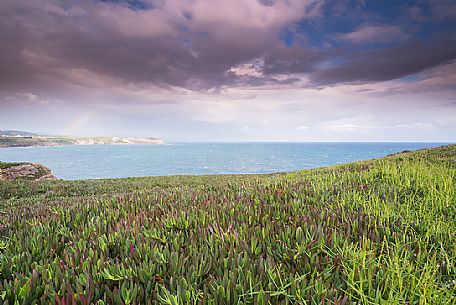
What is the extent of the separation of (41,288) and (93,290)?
453mm

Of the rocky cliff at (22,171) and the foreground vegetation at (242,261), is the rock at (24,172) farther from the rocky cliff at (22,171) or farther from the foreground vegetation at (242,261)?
the foreground vegetation at (242,261)

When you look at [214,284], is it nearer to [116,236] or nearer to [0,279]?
[116,236]

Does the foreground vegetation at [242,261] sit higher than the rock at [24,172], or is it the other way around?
the foreground vegetation at [242,261]

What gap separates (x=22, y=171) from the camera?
2617 cm

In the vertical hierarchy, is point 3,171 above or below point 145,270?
below

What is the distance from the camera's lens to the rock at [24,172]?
2455 centimetres

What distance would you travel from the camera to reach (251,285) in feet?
6.22

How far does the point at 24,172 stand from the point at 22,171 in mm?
213

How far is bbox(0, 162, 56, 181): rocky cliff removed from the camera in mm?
24562

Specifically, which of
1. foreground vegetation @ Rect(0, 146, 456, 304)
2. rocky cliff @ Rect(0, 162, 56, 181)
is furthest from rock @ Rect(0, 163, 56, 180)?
foreground vegetation @ Rect(0, 146, 456, 304)

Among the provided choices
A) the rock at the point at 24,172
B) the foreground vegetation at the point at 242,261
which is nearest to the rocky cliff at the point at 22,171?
the rock at the point at 24,172

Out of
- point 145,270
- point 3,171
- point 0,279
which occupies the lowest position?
point 3,171

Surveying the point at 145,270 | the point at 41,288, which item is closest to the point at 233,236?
the point at 145,270

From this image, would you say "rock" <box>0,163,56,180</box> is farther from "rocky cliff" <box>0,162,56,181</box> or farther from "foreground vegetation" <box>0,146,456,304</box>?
"foreground vegetation" <box>0,146,456,304</box>
